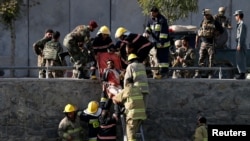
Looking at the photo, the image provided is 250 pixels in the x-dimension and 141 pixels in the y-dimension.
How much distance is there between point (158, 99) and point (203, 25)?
2.12 m

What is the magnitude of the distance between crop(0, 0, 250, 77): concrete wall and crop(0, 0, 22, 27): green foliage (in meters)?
2.88

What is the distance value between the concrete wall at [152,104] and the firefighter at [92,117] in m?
0.52

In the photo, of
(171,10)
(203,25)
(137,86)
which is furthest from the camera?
(171,10)

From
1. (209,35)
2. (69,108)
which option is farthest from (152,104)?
(209,35)

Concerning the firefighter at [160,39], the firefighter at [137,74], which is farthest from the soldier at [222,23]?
the firefighter at [137,74]

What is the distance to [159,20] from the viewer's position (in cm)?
1530

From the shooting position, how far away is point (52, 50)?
16.4 m

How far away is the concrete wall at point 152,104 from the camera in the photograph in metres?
15.2

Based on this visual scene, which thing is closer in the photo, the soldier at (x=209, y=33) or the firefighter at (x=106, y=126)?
the firefighter at (x=106, y=126)

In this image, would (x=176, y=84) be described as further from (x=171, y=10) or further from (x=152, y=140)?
(x=171, y=10)

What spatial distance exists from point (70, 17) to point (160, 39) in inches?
605

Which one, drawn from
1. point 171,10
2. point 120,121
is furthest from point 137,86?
point 171,10

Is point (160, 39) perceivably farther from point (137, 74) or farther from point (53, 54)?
point (53, 54)

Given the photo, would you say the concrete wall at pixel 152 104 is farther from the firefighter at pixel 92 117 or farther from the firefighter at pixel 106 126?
the firefighter at pixel 106 126
